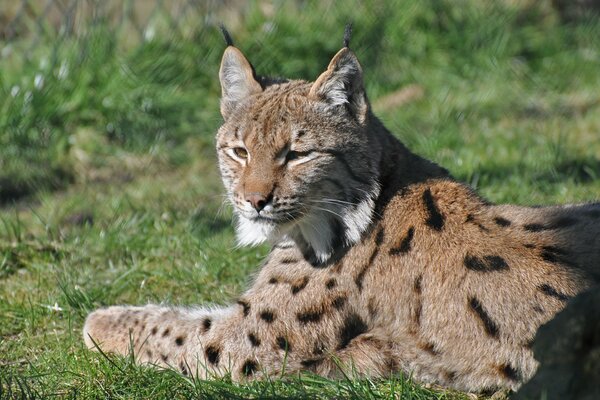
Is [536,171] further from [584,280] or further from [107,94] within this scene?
[107,94]

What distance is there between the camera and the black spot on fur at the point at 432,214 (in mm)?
5057

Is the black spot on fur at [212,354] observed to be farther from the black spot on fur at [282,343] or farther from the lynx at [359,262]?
the black spot on fur at [282,343]

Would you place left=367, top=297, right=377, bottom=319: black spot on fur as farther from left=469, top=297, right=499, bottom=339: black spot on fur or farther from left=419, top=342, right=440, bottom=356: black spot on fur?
left=469, top=297, right=499, bottom=339: black spot on fur

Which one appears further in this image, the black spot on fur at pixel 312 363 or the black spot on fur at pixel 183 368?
the black spot on fur at pixel 183 368

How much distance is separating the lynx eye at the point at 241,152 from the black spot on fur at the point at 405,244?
976 mm

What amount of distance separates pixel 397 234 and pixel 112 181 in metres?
4.52

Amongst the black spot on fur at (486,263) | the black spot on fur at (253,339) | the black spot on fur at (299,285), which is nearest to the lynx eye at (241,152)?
the black spot on fur at (299,285)

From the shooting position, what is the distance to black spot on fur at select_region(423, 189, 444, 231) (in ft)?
16.6

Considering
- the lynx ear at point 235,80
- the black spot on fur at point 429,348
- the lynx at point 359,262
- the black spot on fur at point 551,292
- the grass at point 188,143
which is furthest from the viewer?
the grass at point 188,143

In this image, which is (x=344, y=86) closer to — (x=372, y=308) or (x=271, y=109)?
(x=271, y=109)

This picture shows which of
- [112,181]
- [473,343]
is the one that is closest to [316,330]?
[473,343]

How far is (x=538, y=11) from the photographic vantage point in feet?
37.7

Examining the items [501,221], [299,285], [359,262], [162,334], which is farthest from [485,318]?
[162,334]

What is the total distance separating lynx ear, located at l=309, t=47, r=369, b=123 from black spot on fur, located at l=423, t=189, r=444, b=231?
1.91 feet
